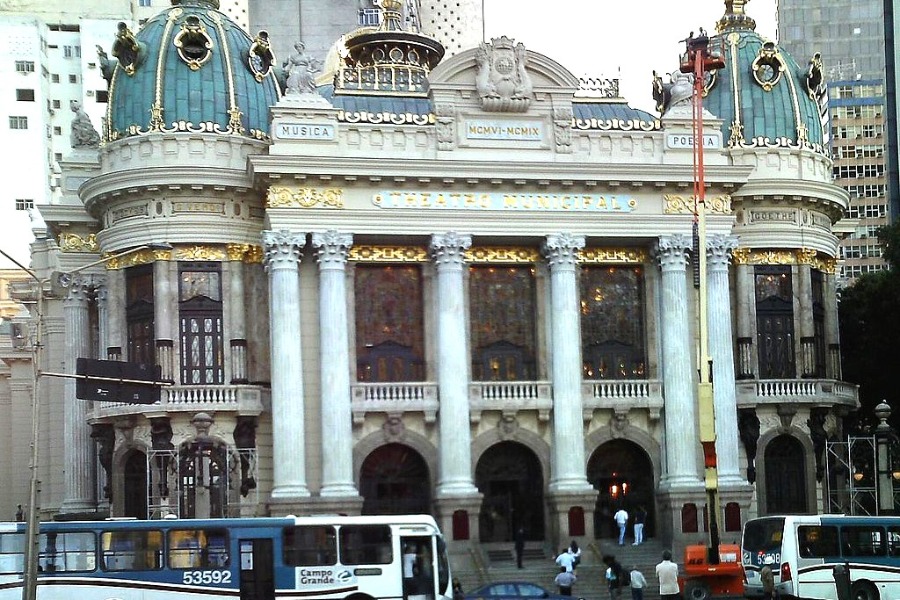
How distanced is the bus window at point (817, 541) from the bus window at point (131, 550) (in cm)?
1902

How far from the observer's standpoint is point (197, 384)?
5822cm

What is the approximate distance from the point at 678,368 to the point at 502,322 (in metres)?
6.66

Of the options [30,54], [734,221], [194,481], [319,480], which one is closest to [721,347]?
[734,221]

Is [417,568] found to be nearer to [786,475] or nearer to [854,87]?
[786,475]

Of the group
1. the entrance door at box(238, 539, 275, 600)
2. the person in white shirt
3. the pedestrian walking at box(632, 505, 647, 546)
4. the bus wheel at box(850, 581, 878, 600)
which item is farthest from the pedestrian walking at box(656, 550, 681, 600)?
the pedestrian walking at box(632, 505, 647, 546)

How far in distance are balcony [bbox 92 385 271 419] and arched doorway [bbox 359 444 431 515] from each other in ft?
14.6

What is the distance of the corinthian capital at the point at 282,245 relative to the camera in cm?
5712

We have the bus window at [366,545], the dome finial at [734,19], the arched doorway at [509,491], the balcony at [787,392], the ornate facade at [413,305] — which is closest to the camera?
the bus window at [366,545]

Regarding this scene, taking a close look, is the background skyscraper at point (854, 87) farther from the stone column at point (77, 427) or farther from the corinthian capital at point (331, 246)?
the stone column at point (77, 427)

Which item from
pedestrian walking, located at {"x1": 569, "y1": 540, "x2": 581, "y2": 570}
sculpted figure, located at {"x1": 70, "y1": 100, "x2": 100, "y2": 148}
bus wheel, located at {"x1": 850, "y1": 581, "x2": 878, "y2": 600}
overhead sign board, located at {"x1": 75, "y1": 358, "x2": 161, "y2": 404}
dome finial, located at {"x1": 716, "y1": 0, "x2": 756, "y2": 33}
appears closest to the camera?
overhead sign board, located at {"x1": 75, "y1": 358, "x2": 161, "y2": 404}

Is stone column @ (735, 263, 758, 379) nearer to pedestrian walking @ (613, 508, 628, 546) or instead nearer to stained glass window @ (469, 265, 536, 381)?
pedestrian walking @ (613, 508, 628, 546)

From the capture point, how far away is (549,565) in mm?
57594

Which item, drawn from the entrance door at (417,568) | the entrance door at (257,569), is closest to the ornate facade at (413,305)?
the entrance door at (417,568)

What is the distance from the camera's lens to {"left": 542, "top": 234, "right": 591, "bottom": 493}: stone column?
193ft
